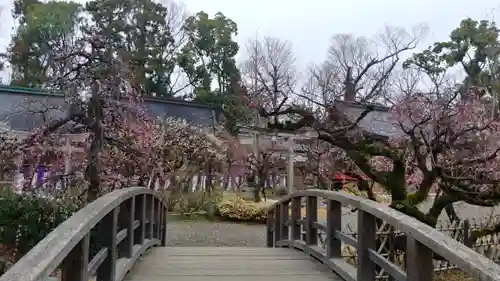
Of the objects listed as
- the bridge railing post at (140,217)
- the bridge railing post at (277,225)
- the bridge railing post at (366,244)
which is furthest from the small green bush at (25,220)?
the bridge railing post at (366,244)

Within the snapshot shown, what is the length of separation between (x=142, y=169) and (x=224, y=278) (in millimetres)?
4763

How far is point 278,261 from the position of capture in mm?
4098

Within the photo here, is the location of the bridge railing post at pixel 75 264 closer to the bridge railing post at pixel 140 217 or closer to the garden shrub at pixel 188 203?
the bridge railing post at pixel 140 217

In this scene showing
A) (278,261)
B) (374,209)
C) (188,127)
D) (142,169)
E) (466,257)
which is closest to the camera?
(466,257)

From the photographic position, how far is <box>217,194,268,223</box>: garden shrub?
499 inches

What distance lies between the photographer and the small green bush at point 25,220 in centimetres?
628

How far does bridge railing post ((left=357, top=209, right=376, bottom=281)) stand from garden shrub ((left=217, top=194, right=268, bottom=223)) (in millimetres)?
9705

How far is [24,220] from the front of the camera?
6.34 metres

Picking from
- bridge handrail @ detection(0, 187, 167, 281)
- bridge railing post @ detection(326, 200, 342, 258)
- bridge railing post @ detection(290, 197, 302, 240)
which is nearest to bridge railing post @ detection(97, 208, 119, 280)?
bridge handrail @ detection(0, 187, 167, 281)

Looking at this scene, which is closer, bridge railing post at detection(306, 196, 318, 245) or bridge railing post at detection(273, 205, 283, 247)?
bridge railing post at detection(306, 196, 318, 245)

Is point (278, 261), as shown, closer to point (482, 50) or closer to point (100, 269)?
point (100, 269)

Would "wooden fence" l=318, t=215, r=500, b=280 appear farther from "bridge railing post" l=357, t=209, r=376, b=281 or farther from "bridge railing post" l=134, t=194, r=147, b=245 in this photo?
"bridge railing post" l=357, t=209, r=376, b=281

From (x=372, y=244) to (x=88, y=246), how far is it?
1561mm

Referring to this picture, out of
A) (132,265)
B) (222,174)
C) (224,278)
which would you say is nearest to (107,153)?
(132,265)
